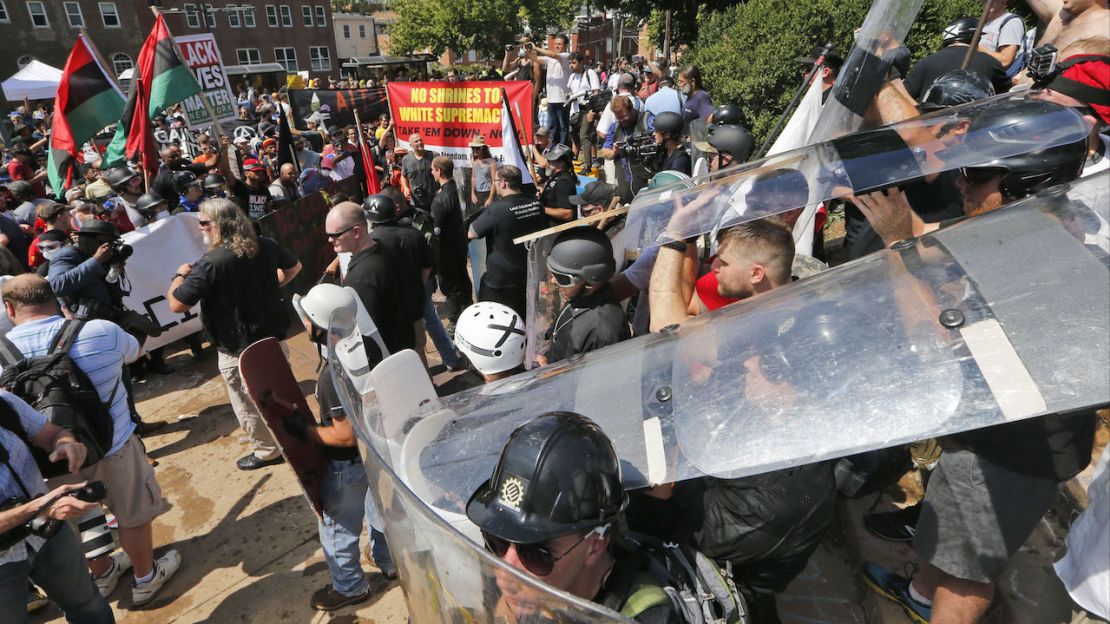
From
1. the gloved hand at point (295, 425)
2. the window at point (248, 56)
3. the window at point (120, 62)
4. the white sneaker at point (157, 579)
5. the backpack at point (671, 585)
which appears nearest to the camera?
the backpack at point (671, 585)

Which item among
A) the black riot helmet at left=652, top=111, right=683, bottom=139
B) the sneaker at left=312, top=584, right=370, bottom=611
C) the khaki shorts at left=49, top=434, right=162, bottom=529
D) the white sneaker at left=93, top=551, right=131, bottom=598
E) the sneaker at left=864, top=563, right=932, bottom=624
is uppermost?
the black riot helmet at left=652, top=111, right=683, bottom=139

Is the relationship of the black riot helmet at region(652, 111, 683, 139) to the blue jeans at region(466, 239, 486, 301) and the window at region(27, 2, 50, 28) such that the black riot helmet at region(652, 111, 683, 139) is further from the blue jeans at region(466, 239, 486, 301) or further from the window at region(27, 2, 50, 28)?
the window at region(27, 2, 50, 28)

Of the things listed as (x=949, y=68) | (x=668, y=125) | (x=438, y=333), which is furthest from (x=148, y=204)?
(x=949, y=68)

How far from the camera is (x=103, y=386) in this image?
3.42 metres

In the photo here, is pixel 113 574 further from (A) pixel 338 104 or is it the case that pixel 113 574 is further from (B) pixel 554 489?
(A) pixel 338 104

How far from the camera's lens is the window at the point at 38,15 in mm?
38438

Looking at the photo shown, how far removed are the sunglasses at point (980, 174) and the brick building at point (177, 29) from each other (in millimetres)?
43883

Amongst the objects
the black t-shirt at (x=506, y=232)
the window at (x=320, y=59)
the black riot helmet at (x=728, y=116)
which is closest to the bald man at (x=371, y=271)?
the black t-shirt at (x=506, y=232)

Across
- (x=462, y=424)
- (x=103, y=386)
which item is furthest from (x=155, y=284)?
(x=462, y=424)

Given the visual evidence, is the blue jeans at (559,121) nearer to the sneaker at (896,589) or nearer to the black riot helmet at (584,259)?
the black riot helmet at (584,259)

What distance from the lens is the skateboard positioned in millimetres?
2639

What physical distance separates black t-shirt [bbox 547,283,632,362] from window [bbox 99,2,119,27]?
51.5 m

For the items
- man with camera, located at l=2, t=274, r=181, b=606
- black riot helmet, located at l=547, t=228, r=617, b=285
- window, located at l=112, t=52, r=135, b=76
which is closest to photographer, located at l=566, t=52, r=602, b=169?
black riot helmet, located at l=547, t=228, r=617, b=285

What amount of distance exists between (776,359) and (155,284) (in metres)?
6.82
